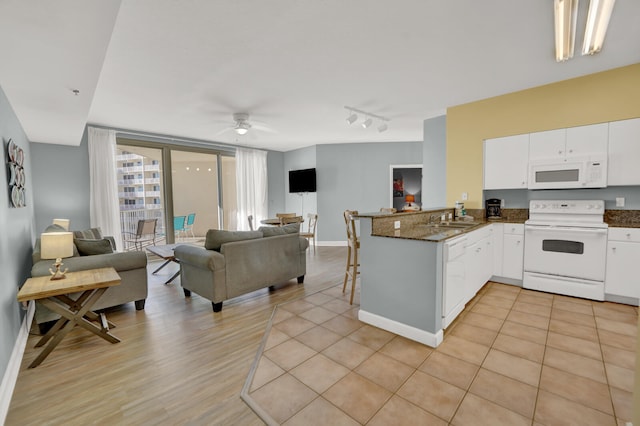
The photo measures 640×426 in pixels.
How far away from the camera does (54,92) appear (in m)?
2.53

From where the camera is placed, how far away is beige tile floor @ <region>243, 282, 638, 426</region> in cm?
163

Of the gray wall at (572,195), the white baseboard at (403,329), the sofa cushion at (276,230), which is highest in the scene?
the gray wall at (572,195)

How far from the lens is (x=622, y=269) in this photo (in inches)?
118

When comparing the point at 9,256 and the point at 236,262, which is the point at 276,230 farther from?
the point at 9,256

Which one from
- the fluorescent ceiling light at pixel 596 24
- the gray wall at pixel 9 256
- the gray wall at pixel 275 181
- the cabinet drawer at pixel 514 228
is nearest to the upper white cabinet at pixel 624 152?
the cabinet drawer at pixel 514 228

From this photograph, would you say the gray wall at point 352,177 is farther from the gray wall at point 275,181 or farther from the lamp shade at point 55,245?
the lamp shade at point 55,245

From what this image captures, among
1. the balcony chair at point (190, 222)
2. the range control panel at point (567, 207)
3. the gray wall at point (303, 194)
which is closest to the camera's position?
the range control panel at point (567, 207)

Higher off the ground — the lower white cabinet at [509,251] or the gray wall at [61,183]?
the gray wall at [61,183]

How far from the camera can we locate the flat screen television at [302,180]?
7199 millimetres

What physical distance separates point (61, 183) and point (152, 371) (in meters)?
4.45

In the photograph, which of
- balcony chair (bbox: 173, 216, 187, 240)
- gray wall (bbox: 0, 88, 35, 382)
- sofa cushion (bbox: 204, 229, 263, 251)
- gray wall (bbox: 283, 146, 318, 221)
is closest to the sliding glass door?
balcony chair (bbox: 173, 216, 187, 240)

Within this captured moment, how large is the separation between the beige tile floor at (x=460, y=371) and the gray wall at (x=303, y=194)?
4791mm

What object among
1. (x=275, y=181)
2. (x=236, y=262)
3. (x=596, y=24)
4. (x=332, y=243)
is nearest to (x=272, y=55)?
(x=236, y=262)

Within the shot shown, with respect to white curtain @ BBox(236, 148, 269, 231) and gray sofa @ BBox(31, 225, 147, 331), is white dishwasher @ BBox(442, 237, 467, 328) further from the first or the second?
white curtain @ BBox(236, 148, 269, 231)
